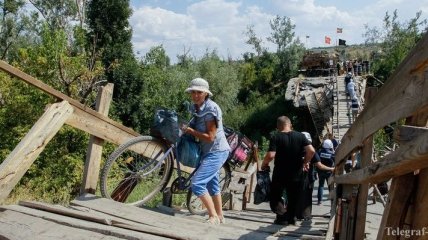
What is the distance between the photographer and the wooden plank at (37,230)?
3396mm

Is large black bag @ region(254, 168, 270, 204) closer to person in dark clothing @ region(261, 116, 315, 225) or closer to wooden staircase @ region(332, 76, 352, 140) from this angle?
person in dark clothing @ region(261, 116, 315, 225)

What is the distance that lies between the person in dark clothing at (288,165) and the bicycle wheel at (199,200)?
95 cm

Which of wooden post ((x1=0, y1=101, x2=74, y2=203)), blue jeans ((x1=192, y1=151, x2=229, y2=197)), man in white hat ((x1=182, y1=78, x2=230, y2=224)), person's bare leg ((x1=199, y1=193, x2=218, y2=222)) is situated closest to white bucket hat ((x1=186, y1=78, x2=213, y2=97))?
man in white hat ((x1=182, y1=78, x2=230, y2=224))

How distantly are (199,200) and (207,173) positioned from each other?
1879mm

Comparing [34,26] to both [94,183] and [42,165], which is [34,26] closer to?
[42,165]

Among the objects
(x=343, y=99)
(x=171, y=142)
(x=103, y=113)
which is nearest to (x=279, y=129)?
(x=171, y=142)

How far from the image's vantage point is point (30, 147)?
387 centimetres

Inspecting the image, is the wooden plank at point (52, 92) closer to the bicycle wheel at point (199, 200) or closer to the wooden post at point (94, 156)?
the wooden post at point (94, 156)

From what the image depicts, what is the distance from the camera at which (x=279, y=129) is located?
6414 mm

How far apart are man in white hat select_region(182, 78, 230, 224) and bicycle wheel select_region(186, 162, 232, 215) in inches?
43.6

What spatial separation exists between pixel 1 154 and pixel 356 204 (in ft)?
55.2

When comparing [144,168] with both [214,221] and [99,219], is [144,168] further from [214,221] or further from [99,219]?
[99,219]

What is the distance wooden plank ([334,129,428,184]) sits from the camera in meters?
1.85

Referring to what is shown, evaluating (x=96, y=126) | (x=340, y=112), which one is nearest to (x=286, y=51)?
(x=340, y=112)
